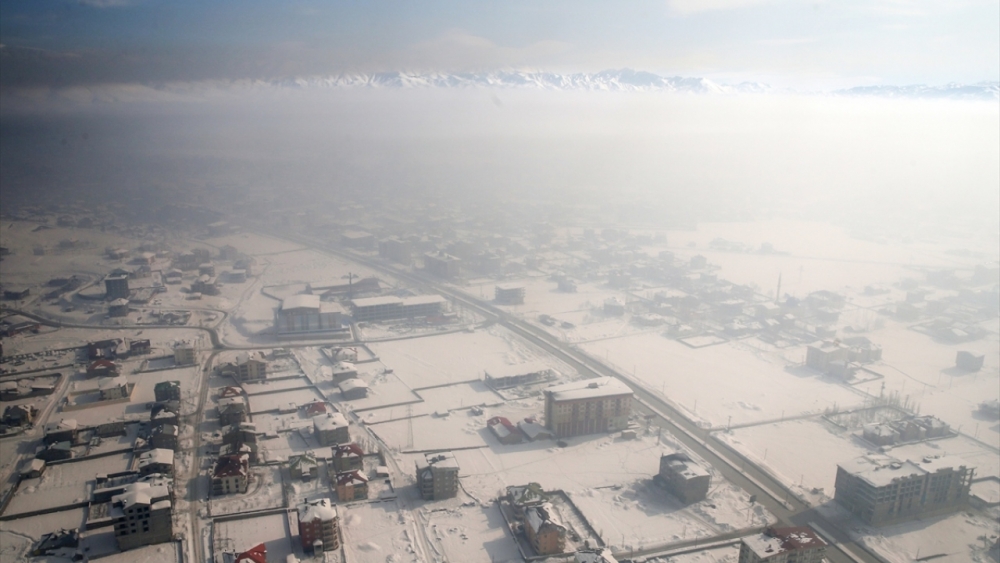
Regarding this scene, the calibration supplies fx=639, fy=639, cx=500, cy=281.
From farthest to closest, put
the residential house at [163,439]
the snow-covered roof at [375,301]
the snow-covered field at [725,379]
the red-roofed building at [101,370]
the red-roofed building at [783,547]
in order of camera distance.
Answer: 1. the snow-covered roof at [375,301]
2. the red-roofed building at [101,370]
3. the snow-covered field at [725,379]
4. the residential house at [163,439]
5. the red-roofed building at [783,547]

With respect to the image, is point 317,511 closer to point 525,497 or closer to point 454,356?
point 525,497

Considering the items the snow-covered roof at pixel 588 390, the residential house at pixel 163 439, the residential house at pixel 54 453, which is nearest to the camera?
the residential house at pixel 54 453

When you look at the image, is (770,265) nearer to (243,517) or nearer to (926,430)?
(926,430)

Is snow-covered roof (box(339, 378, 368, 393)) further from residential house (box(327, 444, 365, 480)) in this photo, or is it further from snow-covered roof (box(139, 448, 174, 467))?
snow-covered roof (box(139, 448, 174, 467))

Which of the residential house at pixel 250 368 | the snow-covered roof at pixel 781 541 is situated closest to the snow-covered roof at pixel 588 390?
the snow-covered roof at pixel 781 541

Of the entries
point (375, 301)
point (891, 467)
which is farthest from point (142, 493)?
point (375, 301)

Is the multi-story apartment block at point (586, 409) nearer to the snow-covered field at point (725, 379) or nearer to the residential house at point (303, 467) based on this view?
the snow-covered field at point (725, 379)
